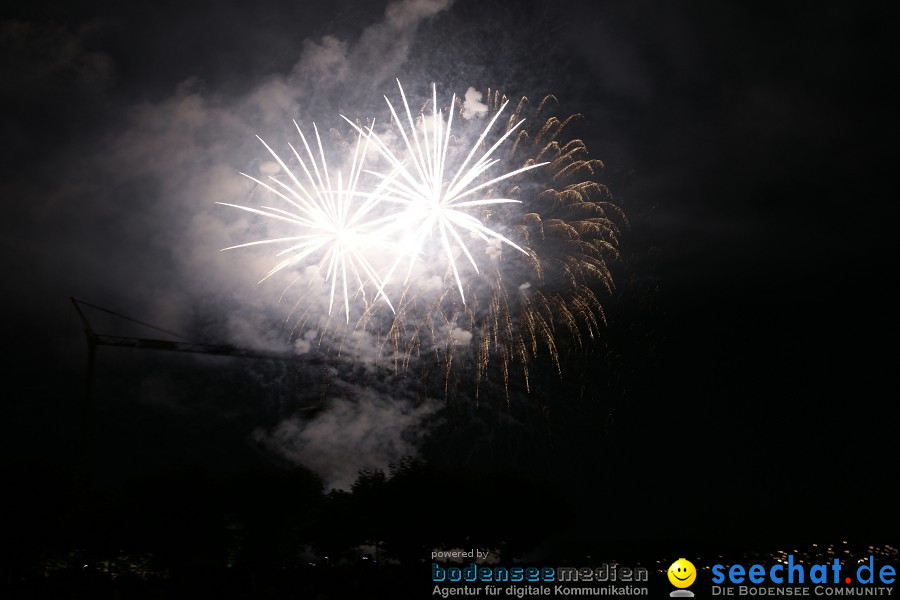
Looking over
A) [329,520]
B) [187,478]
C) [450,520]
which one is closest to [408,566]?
[450,520]

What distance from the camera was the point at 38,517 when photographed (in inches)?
1651

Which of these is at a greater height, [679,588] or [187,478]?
[187,478]

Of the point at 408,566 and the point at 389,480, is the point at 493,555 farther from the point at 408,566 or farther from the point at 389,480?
the point at 389,480

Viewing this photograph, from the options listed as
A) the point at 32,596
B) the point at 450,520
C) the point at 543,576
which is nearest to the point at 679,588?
the point at 543,576

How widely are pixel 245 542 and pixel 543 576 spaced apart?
91.2 feet

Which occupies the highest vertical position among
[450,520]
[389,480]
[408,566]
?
[389,480]

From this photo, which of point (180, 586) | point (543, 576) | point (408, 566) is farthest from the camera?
point (408, 566)

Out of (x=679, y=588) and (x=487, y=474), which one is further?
(x=487, y=474)

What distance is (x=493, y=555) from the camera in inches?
2019

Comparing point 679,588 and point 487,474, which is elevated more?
→ point 487,474

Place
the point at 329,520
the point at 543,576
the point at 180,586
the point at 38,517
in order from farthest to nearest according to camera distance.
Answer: the point at 329,520, the point at 38,517, the point at 543,576, the point at 180,586

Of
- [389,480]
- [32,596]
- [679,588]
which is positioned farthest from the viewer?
[389,480]

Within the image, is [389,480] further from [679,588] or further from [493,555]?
[679,588]

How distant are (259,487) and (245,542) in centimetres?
460
